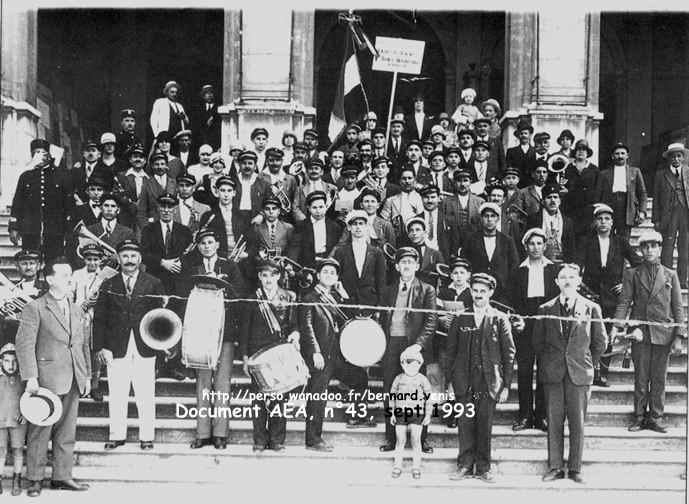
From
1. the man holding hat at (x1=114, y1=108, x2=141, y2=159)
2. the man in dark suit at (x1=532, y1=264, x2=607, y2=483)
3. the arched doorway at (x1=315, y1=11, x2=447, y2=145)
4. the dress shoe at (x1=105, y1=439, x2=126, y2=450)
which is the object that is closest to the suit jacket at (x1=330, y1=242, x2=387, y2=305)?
the man in dark suit at (x1=532, y1=264, x2=607, y2=483)

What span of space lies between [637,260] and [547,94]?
3.32 meters

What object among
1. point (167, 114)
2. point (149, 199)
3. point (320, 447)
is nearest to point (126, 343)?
point (149, 199)

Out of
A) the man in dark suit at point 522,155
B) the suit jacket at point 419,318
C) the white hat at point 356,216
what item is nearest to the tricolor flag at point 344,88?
the man in dark suit at point 522,155

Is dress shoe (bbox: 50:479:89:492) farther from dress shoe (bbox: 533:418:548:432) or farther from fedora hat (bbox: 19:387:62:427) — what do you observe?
dress shoe (bbox: 533:418:548:432)

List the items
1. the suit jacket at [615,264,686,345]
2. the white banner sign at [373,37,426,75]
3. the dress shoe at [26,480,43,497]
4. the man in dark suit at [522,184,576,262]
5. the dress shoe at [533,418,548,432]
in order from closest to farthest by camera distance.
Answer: the dress shoe at [26,480,43,497], the dress shoe at [533,418,548,432], the suit jacket at [615,264,686,345], the man in dark suit at [522,184,576,262], the white banner sign at [373,37,426,75]

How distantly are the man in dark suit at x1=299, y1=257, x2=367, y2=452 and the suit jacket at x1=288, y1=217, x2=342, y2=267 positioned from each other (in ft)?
0.94

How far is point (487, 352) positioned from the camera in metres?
7.33

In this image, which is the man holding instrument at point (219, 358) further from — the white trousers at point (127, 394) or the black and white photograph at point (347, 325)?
the white trousers at point (127, 394)

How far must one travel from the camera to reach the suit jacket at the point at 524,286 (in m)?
7.67

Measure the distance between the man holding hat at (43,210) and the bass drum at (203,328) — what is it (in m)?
1.59

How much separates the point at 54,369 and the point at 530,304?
4192 mm

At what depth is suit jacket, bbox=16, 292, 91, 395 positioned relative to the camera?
7.27 metres

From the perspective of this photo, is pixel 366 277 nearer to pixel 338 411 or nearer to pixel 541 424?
pixel 338 411

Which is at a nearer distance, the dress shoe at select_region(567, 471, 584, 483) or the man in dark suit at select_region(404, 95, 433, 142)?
the dress shoe at select_region(567, 471, 584, 483)
